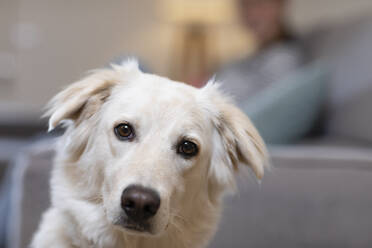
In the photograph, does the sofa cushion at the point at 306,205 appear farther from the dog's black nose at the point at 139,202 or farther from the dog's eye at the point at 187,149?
the dog's black nose at the point at 139,202

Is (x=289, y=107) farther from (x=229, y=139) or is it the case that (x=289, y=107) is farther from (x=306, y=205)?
(x=229, y=139)

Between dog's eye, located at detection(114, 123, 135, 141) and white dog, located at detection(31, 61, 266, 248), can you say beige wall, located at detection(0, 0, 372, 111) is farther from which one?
dog's eye, located at detection(114, 123, 135, 141)

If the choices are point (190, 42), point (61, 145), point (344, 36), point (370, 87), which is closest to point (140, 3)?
point (190, 42)

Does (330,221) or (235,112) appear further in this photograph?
(330,221)

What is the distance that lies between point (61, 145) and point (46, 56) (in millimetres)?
4298

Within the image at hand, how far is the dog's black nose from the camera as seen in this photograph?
118cm

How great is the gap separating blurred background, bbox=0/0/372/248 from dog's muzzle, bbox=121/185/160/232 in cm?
63

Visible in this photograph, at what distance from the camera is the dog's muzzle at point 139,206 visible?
1185 mm

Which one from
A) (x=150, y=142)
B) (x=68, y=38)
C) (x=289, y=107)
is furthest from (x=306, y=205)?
(x=68, y=38)

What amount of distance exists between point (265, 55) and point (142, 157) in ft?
5.70

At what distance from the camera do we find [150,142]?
1350 millimetres

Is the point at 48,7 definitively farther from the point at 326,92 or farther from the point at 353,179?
the point at 353,179

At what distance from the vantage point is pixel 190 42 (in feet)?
16.3

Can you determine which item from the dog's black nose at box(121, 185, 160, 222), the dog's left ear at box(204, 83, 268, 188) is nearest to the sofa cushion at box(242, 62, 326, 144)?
the dog's left ear at box(204, 83, 268, 188)
